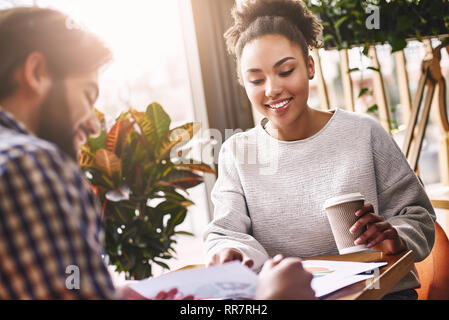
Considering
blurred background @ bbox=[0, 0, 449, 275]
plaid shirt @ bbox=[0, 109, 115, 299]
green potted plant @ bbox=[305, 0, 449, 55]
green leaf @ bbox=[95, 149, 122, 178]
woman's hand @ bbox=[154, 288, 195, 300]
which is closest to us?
plaid shirt @ bbox=[0, 109, 115, 299]

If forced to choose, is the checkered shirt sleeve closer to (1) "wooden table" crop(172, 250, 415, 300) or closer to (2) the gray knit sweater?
(1) "wooden table" crop(172, 250, 415, 300)

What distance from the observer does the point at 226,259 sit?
1064mm

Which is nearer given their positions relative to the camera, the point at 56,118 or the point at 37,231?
the point at 37,231

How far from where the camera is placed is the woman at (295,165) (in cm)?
128

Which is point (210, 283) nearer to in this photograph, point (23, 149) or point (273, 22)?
point (23, 149)

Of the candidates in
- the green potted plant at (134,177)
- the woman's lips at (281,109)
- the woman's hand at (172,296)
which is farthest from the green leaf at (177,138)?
the woman's hand at (172,296)

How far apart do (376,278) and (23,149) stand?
662mm

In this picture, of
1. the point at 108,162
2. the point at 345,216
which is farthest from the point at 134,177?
the point at 345,216

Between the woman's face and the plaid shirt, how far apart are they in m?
0.91

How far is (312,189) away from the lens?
1341mm

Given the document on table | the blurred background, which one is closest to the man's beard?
the document on table

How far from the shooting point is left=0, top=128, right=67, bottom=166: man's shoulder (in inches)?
18.5

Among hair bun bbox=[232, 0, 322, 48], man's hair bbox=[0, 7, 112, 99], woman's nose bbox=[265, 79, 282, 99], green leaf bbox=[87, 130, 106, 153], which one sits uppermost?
hair bun bbox=[232, 0, 322, 48]
